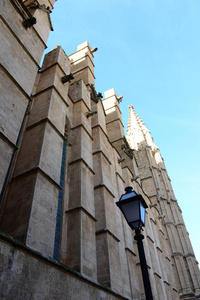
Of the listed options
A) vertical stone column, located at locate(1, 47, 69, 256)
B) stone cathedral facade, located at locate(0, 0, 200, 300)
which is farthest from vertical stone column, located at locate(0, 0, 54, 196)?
vertical stone column, located at locate(1, 47, 69, 256)

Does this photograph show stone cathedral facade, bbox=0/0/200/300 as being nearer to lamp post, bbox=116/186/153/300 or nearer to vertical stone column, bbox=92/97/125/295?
vertical stone column, bbox=92/97/125/295

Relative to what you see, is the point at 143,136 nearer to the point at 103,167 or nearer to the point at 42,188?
the point at 103,167

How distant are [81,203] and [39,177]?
1.74 meters

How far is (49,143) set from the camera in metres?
6.09

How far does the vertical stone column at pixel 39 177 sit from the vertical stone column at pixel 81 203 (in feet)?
3.62

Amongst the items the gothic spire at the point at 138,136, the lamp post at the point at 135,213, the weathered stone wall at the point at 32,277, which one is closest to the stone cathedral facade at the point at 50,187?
the weathered stone wall at the point at 32,277

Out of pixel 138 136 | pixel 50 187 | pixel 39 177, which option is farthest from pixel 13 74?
pixel 138 136

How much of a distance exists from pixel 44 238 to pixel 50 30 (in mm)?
7715

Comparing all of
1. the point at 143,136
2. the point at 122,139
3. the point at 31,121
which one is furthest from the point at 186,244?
A: the point at 31,121

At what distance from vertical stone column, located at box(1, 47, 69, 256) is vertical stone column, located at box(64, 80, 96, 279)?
3.62ft

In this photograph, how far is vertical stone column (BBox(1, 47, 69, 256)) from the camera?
447cm

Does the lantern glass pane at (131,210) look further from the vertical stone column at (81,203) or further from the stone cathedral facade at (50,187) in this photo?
the vertical stone column at (81,203)

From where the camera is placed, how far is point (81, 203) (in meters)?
6.54

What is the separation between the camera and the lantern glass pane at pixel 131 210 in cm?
368
